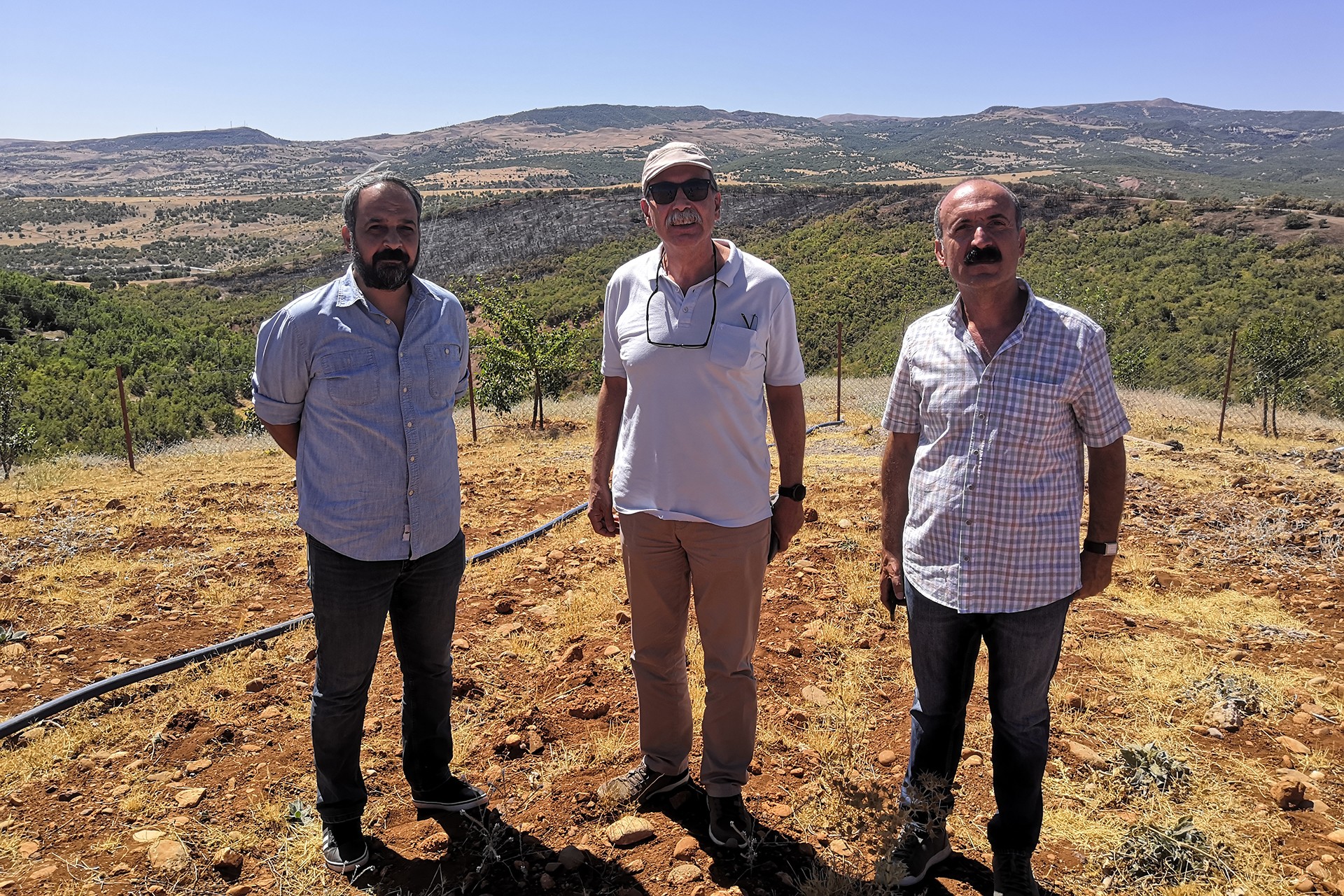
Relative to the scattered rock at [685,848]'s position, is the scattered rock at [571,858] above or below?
below

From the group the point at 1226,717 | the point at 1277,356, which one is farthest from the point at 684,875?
the point at 1277,356

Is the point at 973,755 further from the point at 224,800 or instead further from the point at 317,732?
the point at 224,800

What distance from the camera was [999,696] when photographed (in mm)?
2021

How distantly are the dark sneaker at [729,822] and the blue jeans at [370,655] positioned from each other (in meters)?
0.88

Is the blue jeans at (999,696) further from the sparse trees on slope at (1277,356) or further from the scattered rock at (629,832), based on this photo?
the sparse trees on slope at (1277,356)

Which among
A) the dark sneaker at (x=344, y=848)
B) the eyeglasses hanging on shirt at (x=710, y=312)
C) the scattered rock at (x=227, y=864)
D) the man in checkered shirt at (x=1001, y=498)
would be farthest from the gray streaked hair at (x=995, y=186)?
the scattered rock at (x=227, y=864)

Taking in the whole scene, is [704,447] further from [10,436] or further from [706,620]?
[10,436]

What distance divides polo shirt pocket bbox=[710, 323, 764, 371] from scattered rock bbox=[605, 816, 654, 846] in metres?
1.46

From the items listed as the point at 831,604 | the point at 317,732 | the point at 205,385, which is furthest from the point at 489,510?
the point at 205,385

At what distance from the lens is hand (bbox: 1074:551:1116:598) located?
2.06 m

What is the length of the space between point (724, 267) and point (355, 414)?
1.10m

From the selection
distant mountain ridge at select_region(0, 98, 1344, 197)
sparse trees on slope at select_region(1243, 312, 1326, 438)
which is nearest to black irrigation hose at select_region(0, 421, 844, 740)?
sparse trees on slope at select_region(1243, 312, 1326, 438)

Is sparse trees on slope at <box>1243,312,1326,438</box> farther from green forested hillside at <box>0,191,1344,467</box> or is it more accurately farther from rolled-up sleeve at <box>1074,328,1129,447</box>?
rolled-up sleeve at <box>1074,328,1129,447</box>

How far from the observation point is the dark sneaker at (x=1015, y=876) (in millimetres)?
2086
